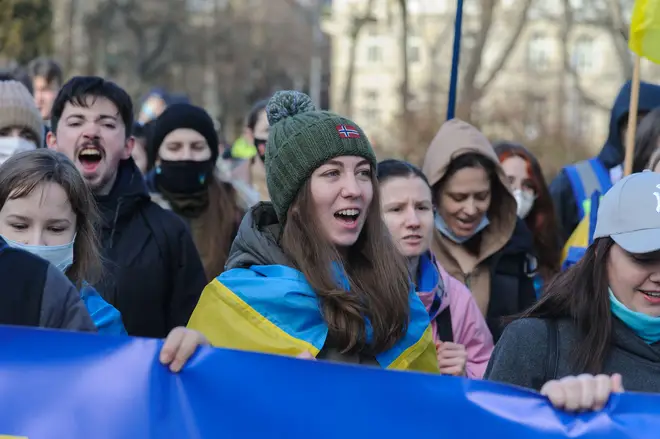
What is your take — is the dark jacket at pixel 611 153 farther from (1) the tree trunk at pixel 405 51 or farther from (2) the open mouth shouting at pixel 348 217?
(1) the tree trunk at pixel 405 51

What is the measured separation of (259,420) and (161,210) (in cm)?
231

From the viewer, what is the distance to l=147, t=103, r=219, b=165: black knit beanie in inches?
284

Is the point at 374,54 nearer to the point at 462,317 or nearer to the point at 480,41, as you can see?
the point at 480,41

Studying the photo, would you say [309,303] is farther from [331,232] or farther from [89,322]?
[89,322]

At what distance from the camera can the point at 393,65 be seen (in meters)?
86.3

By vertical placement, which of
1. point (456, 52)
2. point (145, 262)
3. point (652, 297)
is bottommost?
point (145, 262)

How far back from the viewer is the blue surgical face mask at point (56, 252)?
13.8 ft

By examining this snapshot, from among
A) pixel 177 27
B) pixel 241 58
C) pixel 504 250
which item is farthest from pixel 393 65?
pixel 504 250

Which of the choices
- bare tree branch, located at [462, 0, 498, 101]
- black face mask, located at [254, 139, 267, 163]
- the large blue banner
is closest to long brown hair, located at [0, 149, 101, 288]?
the large blue banner

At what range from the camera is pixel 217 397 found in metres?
3.61

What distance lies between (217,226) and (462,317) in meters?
1.93

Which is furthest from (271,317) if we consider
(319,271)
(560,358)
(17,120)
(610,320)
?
(17,120)

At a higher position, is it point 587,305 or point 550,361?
point 587,305

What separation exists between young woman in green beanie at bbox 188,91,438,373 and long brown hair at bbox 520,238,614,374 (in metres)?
0.46
